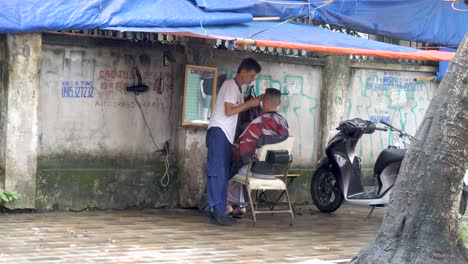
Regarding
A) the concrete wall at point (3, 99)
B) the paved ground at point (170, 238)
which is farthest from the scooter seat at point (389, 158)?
the concrete wall at point (3, 99)

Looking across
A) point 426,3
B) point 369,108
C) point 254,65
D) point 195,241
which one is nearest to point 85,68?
point 254,65

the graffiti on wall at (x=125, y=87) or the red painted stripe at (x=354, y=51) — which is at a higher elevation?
the red painted stripe at (x=354, y=51)

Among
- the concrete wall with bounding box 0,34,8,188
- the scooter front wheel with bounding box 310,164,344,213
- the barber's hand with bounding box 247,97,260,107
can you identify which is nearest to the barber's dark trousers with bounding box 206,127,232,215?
the barber's hand with bounding box 247,97,260,107

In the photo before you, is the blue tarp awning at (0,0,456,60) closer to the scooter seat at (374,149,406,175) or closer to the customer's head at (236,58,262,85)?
the customer's head at (236,58,262,85)

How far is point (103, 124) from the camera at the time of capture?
31.9ft

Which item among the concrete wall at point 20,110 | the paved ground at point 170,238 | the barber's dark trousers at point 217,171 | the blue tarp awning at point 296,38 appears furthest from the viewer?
the barber's dark trousers at point 217,171

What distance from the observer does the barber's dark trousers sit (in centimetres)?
931

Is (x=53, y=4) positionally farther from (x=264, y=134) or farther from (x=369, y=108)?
(x=369, y=108)

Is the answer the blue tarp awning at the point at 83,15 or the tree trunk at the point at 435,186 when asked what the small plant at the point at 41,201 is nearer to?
the blue tarp awning at the point at 83,15

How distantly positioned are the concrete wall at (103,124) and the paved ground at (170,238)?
0.26 metres

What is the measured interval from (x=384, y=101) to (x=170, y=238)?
4731mm

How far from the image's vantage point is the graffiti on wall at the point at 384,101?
11734 mm

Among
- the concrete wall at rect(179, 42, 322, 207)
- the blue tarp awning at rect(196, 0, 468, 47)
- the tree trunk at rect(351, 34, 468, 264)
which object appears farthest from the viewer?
the blue tarp awning at rect(196, 0, 468, 47)

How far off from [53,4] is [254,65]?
2296mm
